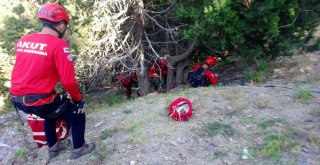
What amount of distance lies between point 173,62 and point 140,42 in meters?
Result: 0.96

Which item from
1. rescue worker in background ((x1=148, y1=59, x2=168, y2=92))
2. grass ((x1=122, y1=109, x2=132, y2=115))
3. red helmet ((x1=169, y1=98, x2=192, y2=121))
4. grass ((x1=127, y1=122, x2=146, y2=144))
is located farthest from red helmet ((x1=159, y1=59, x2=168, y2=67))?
grass ((x1=127, y1=122, x2=146, y2=144))

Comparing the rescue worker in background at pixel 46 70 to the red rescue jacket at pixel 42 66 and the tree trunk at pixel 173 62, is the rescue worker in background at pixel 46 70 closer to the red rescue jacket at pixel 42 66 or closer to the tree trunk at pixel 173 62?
the red rescue jacket at pixel 42 66

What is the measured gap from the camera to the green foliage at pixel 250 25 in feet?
22.2

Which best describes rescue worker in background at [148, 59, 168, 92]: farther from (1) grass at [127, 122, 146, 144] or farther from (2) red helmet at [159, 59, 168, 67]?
(1) grass at [127, 122, 146, 144]

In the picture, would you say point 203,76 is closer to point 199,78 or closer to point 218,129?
point 199,78

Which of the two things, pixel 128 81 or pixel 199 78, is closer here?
pixel 199 78

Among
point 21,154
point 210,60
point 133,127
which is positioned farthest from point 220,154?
point 210,60

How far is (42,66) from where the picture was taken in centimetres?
439

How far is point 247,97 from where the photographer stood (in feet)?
20.8

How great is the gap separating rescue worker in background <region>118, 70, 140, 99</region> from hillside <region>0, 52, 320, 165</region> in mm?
2523

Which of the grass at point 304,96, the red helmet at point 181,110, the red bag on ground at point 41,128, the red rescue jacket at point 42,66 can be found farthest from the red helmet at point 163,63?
the red rescue jacket at point 42,66

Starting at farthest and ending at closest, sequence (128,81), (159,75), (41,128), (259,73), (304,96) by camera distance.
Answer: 1. (128,81)
2. (159,75)
3. (259,73)
4. (304,96)
5. (41,128)

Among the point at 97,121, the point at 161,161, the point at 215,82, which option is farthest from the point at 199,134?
the point at 215,82

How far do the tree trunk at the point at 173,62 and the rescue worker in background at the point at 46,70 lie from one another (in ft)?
13.0
